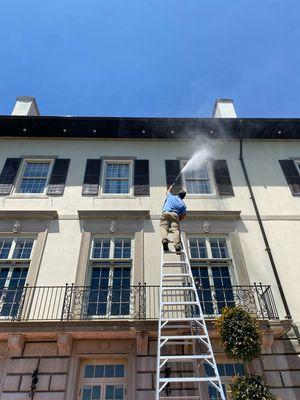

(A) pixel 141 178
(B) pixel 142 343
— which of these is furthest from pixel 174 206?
(B) pixel 142 343

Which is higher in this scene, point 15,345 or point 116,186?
point 116,186

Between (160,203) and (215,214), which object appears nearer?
(215,214)

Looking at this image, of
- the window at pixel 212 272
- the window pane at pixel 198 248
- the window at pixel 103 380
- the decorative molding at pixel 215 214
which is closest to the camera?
the window at pixel 103 380

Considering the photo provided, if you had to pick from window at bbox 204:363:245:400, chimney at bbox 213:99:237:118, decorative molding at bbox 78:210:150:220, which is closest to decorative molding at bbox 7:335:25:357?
decorative molding at bbox 78:210:150:220

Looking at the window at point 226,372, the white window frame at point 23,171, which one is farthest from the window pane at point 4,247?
the window at point 226,372

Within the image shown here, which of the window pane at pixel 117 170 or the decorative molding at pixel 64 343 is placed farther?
the window pane at pixel 117 170

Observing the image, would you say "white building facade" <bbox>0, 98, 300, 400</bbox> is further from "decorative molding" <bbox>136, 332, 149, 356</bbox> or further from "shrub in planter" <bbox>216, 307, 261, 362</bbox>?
"shrub in planter" <bbox>216, 307, 261, 362</bbox>

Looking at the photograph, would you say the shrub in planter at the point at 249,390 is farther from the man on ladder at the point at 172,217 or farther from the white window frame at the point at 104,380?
the man on ladder at the point at 172,217

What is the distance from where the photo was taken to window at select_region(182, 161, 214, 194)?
1304cm

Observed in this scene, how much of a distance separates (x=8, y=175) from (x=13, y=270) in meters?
4.18

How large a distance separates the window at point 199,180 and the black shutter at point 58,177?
4.73 m

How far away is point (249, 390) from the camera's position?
22.4ft

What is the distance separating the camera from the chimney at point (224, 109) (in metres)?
15.3

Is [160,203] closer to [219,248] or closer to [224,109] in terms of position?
[219,248]
